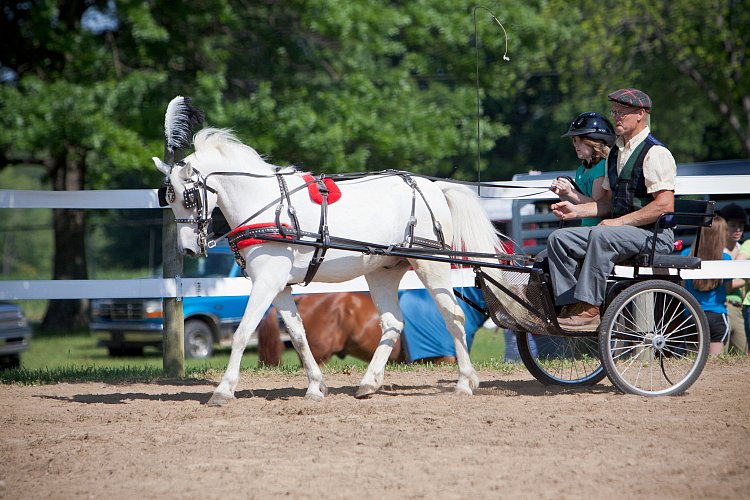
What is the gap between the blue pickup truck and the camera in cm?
1585

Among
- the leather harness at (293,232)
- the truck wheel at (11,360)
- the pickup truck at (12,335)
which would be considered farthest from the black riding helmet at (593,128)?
the truck wheel at (11,360)

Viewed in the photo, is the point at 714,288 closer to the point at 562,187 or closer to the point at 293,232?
the point at 562,187

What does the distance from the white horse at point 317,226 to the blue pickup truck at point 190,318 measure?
347 inches

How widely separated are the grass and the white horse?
5.81 feet

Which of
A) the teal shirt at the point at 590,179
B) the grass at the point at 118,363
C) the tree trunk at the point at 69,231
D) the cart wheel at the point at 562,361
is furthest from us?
the tree trunk at the point at 69,231

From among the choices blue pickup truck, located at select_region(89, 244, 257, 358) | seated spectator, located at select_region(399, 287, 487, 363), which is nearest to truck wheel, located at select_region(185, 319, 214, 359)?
blue pickup truck, located at select_region(89, 244, 257, 358)

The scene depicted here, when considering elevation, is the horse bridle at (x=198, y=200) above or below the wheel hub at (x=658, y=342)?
above

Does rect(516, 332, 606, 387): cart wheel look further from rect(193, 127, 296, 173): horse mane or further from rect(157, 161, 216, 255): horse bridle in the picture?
rect(157, 161, 216, 255): horse bridle

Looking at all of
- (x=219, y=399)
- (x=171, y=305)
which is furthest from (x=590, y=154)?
(x=171, y=305)

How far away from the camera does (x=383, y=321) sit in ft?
23.7

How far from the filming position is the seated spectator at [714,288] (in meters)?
9.19

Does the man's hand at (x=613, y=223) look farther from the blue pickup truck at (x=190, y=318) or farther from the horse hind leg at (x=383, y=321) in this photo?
the blue pickup truck at (x=190, y=318)

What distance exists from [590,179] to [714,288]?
9.78ft

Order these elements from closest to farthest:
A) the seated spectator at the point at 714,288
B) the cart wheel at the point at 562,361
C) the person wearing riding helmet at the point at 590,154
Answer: the person wearing riding helmet at the point at 590,154 → the cart wheel at the point at 562,361 → the seated spectator at the point at 714,288
